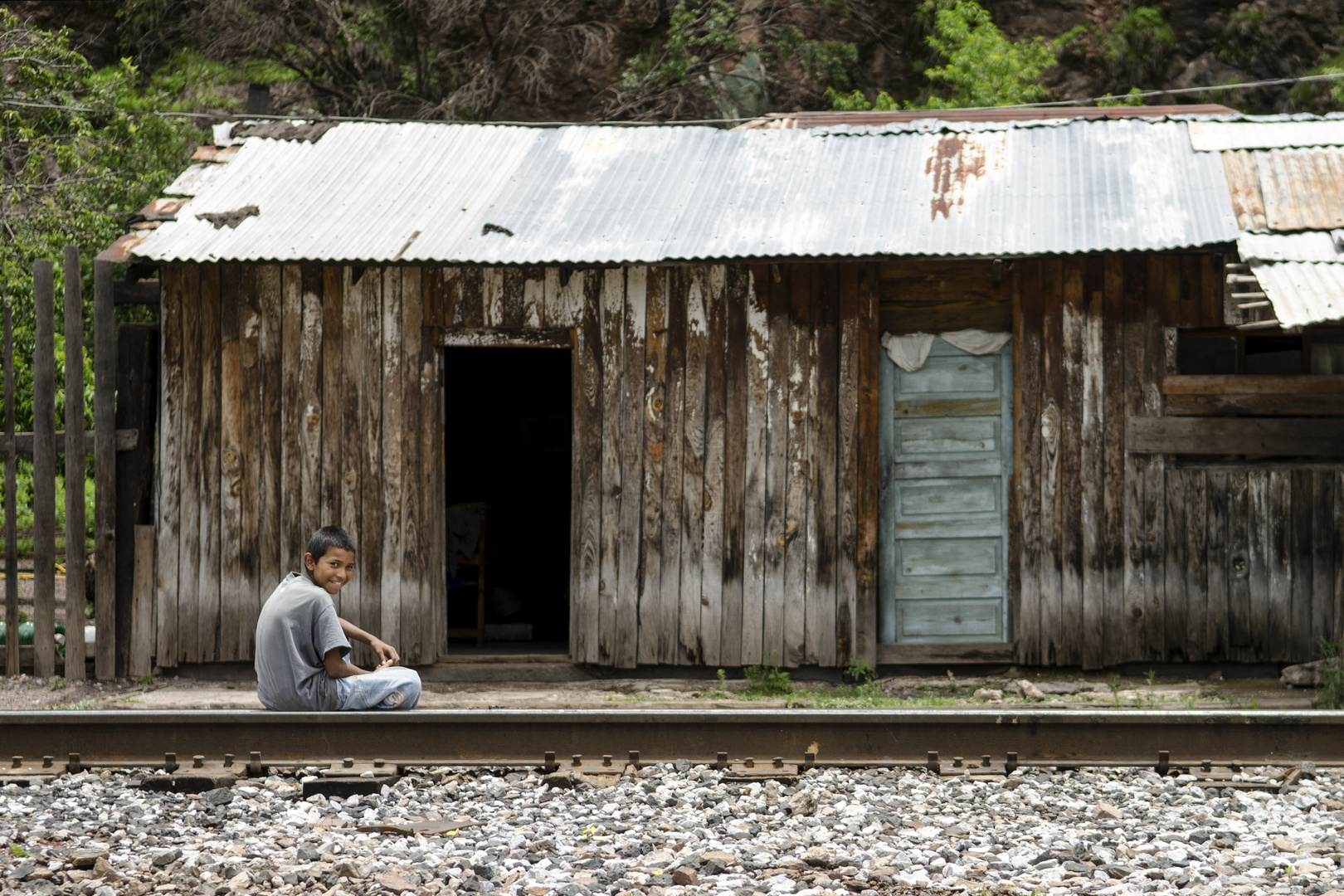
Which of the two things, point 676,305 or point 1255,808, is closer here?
point 1255,808

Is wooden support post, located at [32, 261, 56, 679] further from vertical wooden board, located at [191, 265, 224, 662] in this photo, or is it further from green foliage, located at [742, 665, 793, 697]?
green foliage, located at [742, 665, 793, 697]

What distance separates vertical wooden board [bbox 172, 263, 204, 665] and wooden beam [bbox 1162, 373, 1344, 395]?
23.3 feet

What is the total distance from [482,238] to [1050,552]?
184 inches

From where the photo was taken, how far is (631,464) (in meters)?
9.25

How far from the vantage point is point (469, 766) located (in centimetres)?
539

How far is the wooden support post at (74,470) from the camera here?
346 inches

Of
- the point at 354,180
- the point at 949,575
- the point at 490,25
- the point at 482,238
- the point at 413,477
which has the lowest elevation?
the point at 949,575

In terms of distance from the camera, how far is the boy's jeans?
590cm

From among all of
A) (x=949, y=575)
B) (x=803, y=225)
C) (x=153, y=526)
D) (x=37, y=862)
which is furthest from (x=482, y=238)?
(x=37, y=862)

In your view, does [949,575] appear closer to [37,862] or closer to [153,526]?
[153,526]

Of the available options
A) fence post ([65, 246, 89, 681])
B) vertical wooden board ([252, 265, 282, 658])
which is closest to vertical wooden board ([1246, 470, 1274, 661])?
vertical wooden board ([252, 265, 282, 658])

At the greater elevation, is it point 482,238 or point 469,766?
point 482,238

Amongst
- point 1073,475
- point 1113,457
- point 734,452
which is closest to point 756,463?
point 734,452

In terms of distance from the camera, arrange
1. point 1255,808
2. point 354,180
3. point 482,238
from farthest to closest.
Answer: point 354,180 < point 482,238 < point 1255,808
